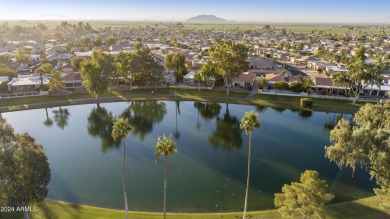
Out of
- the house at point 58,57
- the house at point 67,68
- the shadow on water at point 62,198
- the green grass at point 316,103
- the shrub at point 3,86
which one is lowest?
the shadow on water at point 62,198

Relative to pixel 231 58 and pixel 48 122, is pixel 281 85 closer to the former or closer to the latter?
pixel 231 58

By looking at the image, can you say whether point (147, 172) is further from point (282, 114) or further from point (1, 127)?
point (282, 114)

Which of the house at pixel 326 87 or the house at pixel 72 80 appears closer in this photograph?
the house at pixel 326 87

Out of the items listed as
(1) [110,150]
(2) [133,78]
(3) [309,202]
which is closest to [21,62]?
(2) [133,78]

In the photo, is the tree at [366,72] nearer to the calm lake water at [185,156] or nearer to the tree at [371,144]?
the calm lake water at [185,156]

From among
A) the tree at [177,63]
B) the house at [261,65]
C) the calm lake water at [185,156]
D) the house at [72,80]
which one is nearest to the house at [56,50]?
the house at [72,80]

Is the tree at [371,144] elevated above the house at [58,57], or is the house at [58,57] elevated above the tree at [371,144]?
the house at [58,57]

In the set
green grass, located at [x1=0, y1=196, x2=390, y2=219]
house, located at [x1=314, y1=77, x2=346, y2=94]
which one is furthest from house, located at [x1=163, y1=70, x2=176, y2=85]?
green grass, located at [x1=0, y1=196, x2=390, y2=219]
